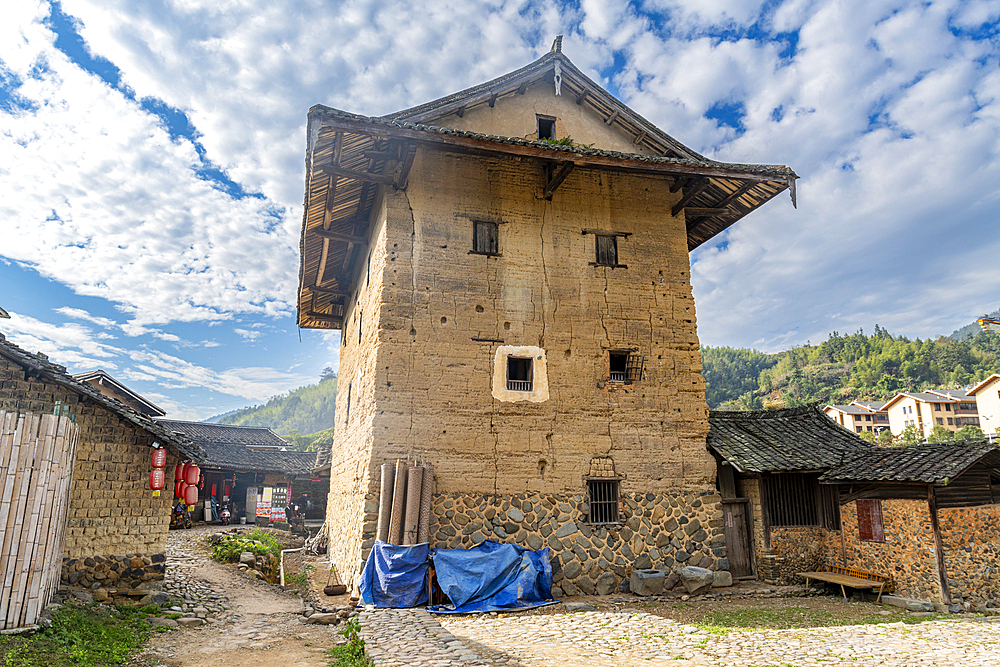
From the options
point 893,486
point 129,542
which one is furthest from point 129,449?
point 893,486

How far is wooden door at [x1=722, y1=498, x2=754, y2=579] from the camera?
12898mm

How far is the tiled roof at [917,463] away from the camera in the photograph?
11.0m

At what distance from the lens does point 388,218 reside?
11.7m

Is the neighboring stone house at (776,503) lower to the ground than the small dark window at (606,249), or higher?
lower

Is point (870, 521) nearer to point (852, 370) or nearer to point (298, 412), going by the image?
point (852, 370)

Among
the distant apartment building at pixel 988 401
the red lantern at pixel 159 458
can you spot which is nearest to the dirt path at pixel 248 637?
the red lantern at pixel 159 458

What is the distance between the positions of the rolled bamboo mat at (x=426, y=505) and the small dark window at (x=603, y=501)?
326 centimetres

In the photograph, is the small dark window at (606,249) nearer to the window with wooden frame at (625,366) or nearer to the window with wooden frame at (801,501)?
the window with wooden frame at (625,366)

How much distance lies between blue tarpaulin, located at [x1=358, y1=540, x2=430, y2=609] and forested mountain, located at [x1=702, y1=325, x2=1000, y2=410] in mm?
78408

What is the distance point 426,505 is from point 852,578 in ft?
29.7

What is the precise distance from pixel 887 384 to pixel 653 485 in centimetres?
9073

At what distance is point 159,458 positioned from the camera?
11.1 metres

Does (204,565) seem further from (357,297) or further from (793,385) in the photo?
(793,385)

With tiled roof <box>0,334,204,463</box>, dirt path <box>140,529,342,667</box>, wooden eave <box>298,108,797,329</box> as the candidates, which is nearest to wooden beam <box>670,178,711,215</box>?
wooden eave <box>298,108,797,329</box>
